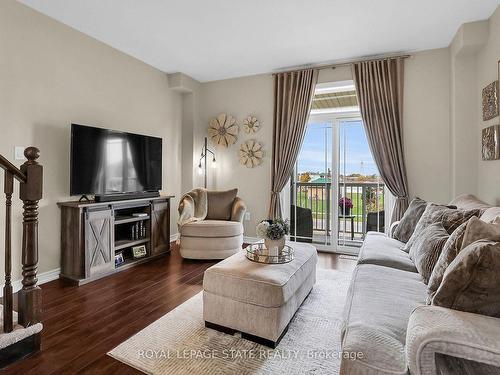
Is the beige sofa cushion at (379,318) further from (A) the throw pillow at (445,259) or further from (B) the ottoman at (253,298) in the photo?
(B) the ottoman at (253,298)

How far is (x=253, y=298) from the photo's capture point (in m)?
1.84

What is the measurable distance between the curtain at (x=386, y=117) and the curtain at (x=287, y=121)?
2.42 feet

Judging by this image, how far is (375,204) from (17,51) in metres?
4.48

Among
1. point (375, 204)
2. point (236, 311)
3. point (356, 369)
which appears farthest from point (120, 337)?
point (375, 204)

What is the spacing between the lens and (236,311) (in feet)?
6.27

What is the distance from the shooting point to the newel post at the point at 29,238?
170 cm

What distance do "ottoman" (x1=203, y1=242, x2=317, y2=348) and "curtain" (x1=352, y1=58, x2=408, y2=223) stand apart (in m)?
2.30

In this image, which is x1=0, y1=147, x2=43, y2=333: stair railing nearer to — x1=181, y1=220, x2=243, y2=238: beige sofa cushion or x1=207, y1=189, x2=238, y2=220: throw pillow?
x1=181, y1=220, x2=243, y2=238: beige sofa cushion

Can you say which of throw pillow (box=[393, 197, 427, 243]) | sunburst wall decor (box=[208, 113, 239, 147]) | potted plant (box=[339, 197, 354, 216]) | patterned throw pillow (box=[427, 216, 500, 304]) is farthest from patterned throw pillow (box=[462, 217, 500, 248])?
sunburst wall decor (box=[208, 113, 239, 147])

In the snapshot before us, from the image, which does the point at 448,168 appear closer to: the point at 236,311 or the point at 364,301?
the point at 364,301

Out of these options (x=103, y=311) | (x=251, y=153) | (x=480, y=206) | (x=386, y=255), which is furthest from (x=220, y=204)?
(x=480, y=206)

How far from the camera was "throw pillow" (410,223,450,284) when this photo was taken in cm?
175

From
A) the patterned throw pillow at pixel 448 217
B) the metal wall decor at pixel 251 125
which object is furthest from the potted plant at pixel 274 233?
the metal wall decor at pixel 251 125

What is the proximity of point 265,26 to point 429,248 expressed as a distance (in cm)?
269
